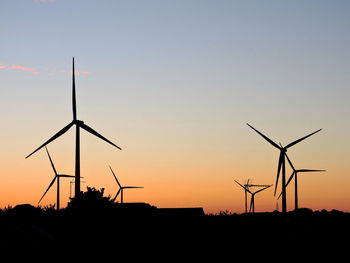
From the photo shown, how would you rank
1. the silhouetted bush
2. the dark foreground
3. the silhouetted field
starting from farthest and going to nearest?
the silhouetted bush → the silhouetted field → the dark foreground

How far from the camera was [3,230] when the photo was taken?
82.9m

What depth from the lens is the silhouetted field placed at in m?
86.1

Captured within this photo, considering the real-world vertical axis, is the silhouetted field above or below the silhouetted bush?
below

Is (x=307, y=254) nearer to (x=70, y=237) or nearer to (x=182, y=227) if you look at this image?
(x=182, y=227)

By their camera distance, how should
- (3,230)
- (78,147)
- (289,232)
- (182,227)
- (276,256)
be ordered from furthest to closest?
(289,232)
(182,227)
(276,256)
(3,230)
(78,147)

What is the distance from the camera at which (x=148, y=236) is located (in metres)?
97.7

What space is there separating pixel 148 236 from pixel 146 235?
345 mm

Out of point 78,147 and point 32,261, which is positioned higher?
point 78,147

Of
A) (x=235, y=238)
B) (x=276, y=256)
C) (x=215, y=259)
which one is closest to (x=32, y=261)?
(x=215, y=259)

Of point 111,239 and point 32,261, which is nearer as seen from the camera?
point 32,261

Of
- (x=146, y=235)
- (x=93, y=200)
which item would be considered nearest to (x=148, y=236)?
(x=146, y=235)

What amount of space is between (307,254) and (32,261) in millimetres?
37906

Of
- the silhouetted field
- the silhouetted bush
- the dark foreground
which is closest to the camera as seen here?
the dark foreground

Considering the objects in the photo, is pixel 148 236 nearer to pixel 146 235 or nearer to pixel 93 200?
pixel 146 235
